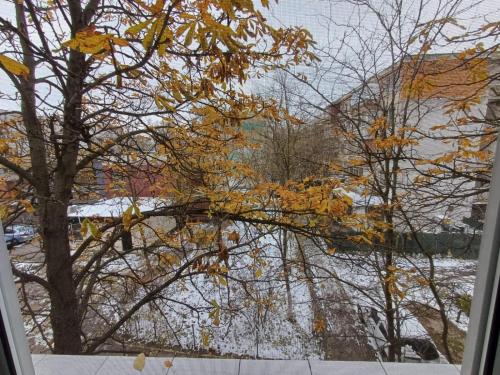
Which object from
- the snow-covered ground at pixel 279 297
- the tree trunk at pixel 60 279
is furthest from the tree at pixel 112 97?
the snow-covered ground at pixel 279 297

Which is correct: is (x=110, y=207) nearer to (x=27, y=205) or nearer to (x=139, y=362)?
(x=27, y=205)

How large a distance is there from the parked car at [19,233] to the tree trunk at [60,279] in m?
0.06

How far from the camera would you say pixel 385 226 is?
1206mm

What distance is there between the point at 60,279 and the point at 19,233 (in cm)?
37

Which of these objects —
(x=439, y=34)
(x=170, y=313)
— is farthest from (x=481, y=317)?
(x=170, y=313)

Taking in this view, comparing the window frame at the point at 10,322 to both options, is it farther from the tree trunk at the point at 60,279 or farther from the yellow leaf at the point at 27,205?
the tree trunk at the point at 60,279

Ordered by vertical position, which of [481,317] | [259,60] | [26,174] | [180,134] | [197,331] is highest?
[259,60]

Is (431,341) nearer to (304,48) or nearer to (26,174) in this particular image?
(304,48)

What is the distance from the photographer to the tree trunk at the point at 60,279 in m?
1.22

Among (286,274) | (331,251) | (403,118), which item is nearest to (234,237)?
(286,274)

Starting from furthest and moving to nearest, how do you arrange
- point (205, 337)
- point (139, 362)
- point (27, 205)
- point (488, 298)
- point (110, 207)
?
point (110, 207) → point (205, 337) → point (27, 205) → point (139, 362) → point (488, 298)

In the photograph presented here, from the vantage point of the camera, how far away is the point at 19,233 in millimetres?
1075

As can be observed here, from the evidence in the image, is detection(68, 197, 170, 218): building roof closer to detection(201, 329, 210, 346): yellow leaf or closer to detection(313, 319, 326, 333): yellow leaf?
detection(201, 329, 210, 346): yellow leaf

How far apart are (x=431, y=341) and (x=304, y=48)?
4.21 feet
